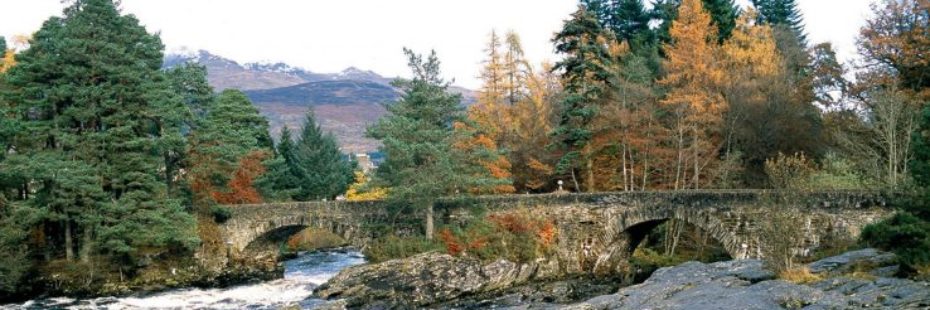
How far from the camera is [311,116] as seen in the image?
69.5 metres

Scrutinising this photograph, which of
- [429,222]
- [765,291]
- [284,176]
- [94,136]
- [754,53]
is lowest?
[765,291]

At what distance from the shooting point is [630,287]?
19.5 metres

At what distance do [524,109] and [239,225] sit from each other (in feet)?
56.7

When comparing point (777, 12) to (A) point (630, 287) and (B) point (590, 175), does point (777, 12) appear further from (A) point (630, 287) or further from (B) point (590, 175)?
(A) point (630, 287)

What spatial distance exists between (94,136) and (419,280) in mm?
15260

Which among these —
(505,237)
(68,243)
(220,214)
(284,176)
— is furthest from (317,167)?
(505,237)

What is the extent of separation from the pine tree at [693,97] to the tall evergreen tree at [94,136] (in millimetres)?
21997

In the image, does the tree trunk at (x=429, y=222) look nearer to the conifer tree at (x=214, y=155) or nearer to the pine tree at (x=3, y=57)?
the conifer tree at (x=214, y=155)

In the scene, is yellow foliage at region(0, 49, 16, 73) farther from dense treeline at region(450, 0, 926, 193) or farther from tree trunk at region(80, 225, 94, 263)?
dense treeline at region(450, 0, 926, 193)

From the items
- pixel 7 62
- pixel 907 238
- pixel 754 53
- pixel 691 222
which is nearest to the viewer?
pixel 907 238

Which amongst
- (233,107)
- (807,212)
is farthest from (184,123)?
(807,212)

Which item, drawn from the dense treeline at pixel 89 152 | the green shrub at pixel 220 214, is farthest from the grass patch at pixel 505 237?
the green shrub at pixel 220 214

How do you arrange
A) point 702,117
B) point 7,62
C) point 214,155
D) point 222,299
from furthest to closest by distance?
point 7,62, point 214,155, point 702,117, point 222,299

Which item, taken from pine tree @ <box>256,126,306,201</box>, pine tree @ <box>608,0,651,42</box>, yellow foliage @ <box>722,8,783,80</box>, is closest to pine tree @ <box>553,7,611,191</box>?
yellow foliage @ <box>722,8,783,80</box>
